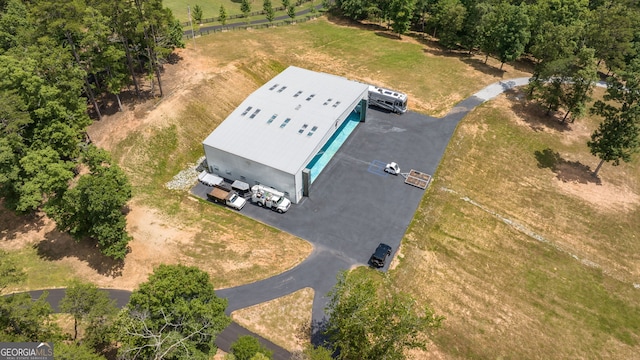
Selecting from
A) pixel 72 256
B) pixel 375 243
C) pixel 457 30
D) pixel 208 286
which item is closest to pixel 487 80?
pixel 457 30

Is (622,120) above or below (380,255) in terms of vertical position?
above

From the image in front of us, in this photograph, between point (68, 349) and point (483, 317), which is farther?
point (483, 317)

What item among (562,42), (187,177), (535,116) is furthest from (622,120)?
(187,177)

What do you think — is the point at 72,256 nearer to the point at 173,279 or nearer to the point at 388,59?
the point at 173,279

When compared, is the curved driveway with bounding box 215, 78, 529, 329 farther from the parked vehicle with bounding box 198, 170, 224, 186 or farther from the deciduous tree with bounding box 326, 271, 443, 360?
the deciduous tree with bounding box 326, 271, 443, 360

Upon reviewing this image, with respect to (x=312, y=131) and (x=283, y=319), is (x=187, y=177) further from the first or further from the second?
(x=283, y=319)
